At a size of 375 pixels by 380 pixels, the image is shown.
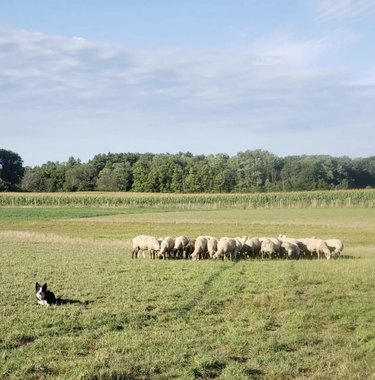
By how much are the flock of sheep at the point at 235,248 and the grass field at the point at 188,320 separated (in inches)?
82.6

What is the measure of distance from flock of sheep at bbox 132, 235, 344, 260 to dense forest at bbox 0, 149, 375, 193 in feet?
319

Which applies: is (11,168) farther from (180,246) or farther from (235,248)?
(235,248)

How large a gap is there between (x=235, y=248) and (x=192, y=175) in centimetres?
10079

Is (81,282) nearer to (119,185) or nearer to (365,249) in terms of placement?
(365,249)

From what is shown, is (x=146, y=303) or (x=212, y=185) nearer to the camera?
(x=146, y=303)

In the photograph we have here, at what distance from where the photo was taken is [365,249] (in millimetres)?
28625

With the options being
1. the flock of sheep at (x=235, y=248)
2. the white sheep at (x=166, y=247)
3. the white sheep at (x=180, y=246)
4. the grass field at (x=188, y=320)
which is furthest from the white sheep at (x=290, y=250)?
the white sheep at (x=166, y=247)

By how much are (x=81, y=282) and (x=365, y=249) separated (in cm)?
1789

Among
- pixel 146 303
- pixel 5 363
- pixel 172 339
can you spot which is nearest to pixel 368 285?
pixel 146 303

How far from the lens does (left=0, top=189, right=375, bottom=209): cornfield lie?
7938cm

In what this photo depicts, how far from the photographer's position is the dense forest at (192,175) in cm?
12531

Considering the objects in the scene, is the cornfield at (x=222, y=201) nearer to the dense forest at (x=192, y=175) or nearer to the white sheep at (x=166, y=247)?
the dense forest at (x=192, y=175)

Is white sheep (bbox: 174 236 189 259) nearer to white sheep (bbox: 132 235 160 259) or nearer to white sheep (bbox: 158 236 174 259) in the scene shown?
white sheep (bbox: 158 236 174 259)

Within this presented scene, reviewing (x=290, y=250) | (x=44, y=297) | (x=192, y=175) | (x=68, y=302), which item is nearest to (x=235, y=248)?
(x=290, y=250)
